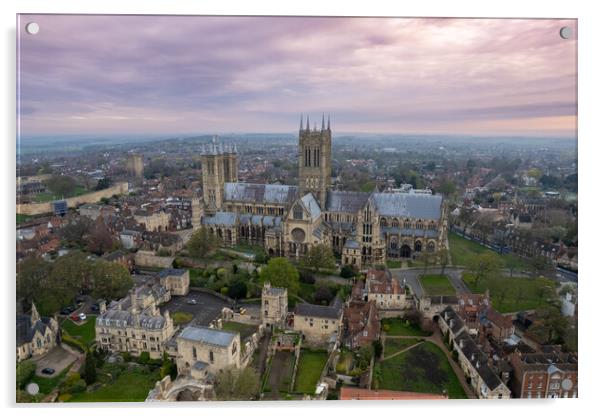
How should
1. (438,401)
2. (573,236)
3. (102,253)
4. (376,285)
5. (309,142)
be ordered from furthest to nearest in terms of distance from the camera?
(309,142) → (102,253) → (376,285) → (573,236) → (438,401)

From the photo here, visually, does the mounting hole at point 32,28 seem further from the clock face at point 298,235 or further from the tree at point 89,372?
the clock face at point 298,235

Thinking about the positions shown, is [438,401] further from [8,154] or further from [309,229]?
[309,229]

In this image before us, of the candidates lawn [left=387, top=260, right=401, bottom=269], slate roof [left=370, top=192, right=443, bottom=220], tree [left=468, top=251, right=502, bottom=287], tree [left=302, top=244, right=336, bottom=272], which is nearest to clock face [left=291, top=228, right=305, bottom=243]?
tree [left=302, top=244, right=336, bottom=272]

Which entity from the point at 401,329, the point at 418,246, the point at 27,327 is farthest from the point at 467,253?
the point at 27,327

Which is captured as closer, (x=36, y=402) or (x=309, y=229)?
(x=36, y=402)

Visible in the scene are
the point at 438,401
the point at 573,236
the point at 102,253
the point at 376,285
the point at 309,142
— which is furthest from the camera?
the point at 309,142

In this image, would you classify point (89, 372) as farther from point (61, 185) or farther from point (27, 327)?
point (61, 185)

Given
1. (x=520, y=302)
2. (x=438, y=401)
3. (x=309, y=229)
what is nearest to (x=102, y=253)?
(x=309, y=229)

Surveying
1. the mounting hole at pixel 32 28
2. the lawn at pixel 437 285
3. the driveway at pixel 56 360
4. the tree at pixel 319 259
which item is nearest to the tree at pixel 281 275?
the tree at pixel 319 259
